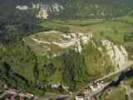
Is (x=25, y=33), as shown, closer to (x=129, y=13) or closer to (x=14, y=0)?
(x=129, y=13)

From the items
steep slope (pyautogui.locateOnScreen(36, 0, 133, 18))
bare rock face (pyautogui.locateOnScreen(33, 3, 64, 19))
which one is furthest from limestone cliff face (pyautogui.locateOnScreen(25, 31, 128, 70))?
steep slope (pyautogui.locateOnScreen(36, 0, 133, 18))

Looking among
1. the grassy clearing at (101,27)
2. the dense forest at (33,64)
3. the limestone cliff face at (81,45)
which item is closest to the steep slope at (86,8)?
the grassy clearing at (101,27)

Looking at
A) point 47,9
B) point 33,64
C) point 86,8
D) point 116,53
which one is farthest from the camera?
point 86,8

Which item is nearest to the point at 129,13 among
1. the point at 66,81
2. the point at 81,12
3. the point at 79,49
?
the point at 81,12

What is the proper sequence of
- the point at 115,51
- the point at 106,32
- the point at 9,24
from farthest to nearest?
the point at 9,24 < the point at 106,32 < the point at 115,51

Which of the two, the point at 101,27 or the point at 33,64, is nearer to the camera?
the point at 33,64

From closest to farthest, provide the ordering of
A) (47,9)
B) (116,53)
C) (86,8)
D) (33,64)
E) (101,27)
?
(33,64), (116,53), (101,27), (47,9), (86,8)

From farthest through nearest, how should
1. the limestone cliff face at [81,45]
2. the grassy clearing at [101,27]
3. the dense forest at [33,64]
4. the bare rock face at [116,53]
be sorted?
1. the grassy clearing at [101,27]
2. the limestone cliff face at [81,45]
3. the bare rock face at [116,53]
4. the dense forest at [33,64]

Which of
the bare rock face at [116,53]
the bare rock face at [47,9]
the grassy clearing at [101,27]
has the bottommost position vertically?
the bare rock face at [47,9]

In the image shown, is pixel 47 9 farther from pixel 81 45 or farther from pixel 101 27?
pixel 81 45

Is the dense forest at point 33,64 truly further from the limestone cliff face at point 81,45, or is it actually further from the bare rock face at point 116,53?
the bare rock face at point 116,53

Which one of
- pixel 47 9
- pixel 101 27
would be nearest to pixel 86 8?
pixel 47 9
